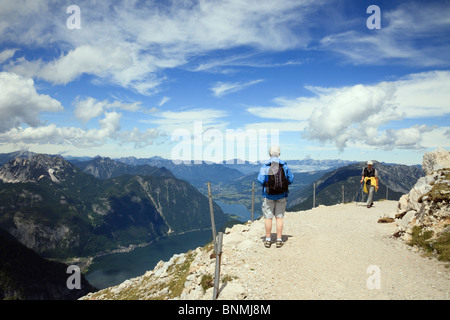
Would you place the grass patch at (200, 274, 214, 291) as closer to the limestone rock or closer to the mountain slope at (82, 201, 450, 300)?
the mountain slope at (82, 201, 450, 300)

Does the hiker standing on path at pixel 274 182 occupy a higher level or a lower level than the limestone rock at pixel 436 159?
lower

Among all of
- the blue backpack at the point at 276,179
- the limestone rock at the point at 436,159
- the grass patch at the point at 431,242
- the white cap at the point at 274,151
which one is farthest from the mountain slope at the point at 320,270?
the limestone rock at the point at 436,159

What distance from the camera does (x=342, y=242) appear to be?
588 inches

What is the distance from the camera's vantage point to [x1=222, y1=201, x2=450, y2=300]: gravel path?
9.50m

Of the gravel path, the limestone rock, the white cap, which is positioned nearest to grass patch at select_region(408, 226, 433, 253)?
the gravel path

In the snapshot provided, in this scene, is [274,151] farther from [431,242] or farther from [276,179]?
[431,242]

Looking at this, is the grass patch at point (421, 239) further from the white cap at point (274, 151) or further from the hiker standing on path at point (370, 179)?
the white cap at point (274, 151)

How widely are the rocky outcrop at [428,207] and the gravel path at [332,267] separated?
5.10 feet

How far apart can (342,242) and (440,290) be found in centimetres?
565

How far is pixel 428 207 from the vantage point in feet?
52.4

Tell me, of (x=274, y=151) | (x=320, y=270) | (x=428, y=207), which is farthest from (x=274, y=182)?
(x=428, y=207)

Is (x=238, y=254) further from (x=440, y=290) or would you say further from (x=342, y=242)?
(x=440, y=290)

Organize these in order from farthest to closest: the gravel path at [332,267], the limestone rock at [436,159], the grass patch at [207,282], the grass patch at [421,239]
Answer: the limestone rock at [436,159] < the grass patch at [421,239] < the grass patch at [207,282] < the gravel path at [332,267]

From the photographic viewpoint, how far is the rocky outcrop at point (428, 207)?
15.0 metres
